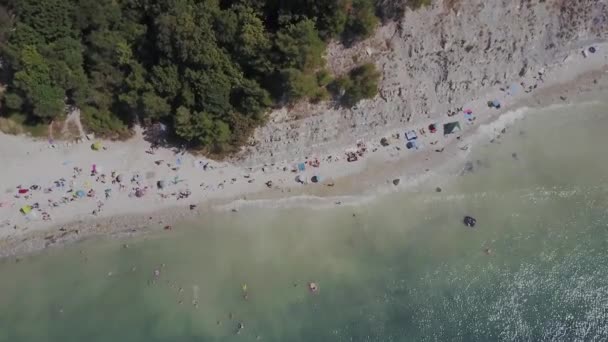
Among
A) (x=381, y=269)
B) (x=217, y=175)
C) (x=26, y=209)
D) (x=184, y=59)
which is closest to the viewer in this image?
(x=184, y=59)

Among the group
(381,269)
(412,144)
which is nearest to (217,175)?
(381,269)

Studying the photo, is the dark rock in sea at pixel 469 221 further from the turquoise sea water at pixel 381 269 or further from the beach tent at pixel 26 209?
the beach tent at pixel 26 209

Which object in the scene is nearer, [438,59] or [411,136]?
[438,59]

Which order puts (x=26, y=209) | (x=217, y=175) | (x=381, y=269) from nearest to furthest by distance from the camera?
1. (x=381, y=269)
2. (x=26, y=209)
3. (x=217, y=175)

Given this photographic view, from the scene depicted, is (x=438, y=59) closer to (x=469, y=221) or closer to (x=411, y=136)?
(x=411, y=136)

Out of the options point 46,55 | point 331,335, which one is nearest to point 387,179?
point 331,335

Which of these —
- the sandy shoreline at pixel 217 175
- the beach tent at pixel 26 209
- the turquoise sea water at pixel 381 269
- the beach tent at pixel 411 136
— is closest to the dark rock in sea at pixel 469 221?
the turquoise sea water at pixel 381 269

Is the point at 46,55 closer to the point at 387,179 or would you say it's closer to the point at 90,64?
the point at 90,64

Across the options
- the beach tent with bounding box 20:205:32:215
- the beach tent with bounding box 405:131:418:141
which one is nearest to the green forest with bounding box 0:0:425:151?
the beach tent with bounding box 405:131:418:141
